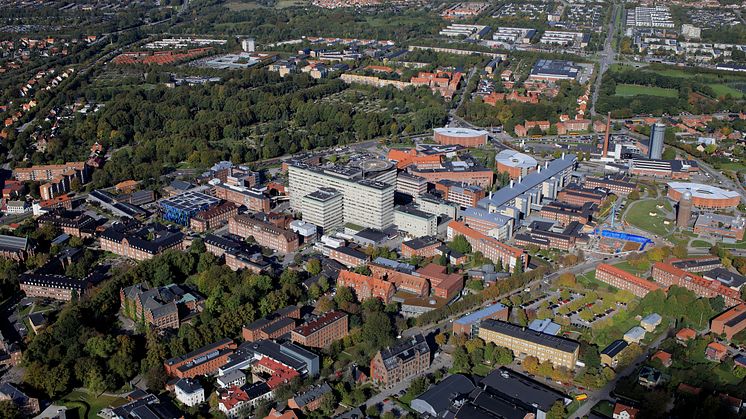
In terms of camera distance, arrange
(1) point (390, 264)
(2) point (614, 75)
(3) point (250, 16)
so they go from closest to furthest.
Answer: (1) point (390, 264) < (2) point (614, 75) < (3) point (250, 16)

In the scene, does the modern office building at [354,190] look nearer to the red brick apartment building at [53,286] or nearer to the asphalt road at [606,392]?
the red brick apartment building at [53,286]

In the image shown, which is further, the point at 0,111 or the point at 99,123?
the point at 0,111

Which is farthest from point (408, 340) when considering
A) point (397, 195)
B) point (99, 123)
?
point (99, 123)

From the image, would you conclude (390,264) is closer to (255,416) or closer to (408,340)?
(408,340)

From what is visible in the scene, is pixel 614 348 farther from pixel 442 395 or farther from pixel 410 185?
pixel 410 185

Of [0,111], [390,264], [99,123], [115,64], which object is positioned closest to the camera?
[390,264]

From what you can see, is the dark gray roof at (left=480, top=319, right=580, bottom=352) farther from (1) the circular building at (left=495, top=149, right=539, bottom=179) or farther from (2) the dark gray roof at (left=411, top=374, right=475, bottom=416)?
(1) the circular building at (left=495, top=149, right=539, bottom=179)
